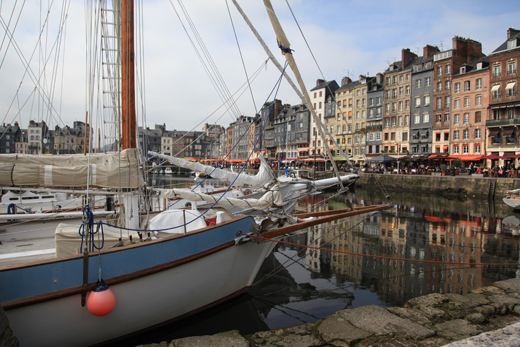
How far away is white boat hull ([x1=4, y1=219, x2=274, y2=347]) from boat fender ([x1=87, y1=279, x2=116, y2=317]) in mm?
302

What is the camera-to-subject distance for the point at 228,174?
31.8ft

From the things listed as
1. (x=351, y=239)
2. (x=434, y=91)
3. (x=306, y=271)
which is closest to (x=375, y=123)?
(x=434, y=91)

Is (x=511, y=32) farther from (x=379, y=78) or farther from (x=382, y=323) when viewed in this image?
(x=382, y=323)

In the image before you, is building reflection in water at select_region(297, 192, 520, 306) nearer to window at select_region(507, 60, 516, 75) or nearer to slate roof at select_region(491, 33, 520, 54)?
window at select_region(507, 60, 516, 75)

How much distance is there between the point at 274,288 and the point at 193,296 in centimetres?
319

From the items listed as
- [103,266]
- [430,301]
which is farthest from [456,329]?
[103,266]

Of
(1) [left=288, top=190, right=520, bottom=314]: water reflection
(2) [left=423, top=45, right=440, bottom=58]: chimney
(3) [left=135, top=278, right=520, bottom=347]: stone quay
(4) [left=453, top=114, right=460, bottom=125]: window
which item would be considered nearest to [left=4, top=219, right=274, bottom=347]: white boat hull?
(3) [left=135, top=278, right=520, bottom=347]: stone quay

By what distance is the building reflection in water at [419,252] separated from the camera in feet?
31.1

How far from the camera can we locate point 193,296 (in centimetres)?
672

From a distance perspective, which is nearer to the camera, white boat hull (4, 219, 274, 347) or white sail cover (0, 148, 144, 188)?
white boat hull (4, 219, 274, 347)

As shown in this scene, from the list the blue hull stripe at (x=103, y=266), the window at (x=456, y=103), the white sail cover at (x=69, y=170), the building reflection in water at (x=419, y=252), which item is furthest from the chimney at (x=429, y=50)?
the white sail cover at (x=69, y=170)

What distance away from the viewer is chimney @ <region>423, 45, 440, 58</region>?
184 ft

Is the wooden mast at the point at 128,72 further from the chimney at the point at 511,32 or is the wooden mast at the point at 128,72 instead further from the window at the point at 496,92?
the chimney at the point at 511,32

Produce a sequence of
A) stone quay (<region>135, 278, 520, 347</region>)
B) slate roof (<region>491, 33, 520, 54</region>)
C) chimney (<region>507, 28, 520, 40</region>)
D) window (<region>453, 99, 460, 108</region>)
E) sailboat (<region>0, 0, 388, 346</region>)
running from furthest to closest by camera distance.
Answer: window (<region>453, 99, 460, 108</region>), chimney (<region>507, 28, 520, 40</region>), slate roof (<region>491, 33, 520, 54</region>), sailboat (<region>0, 0, 388, 346</region>), stone quay (<region>135, 278, 520, 347</region>)
